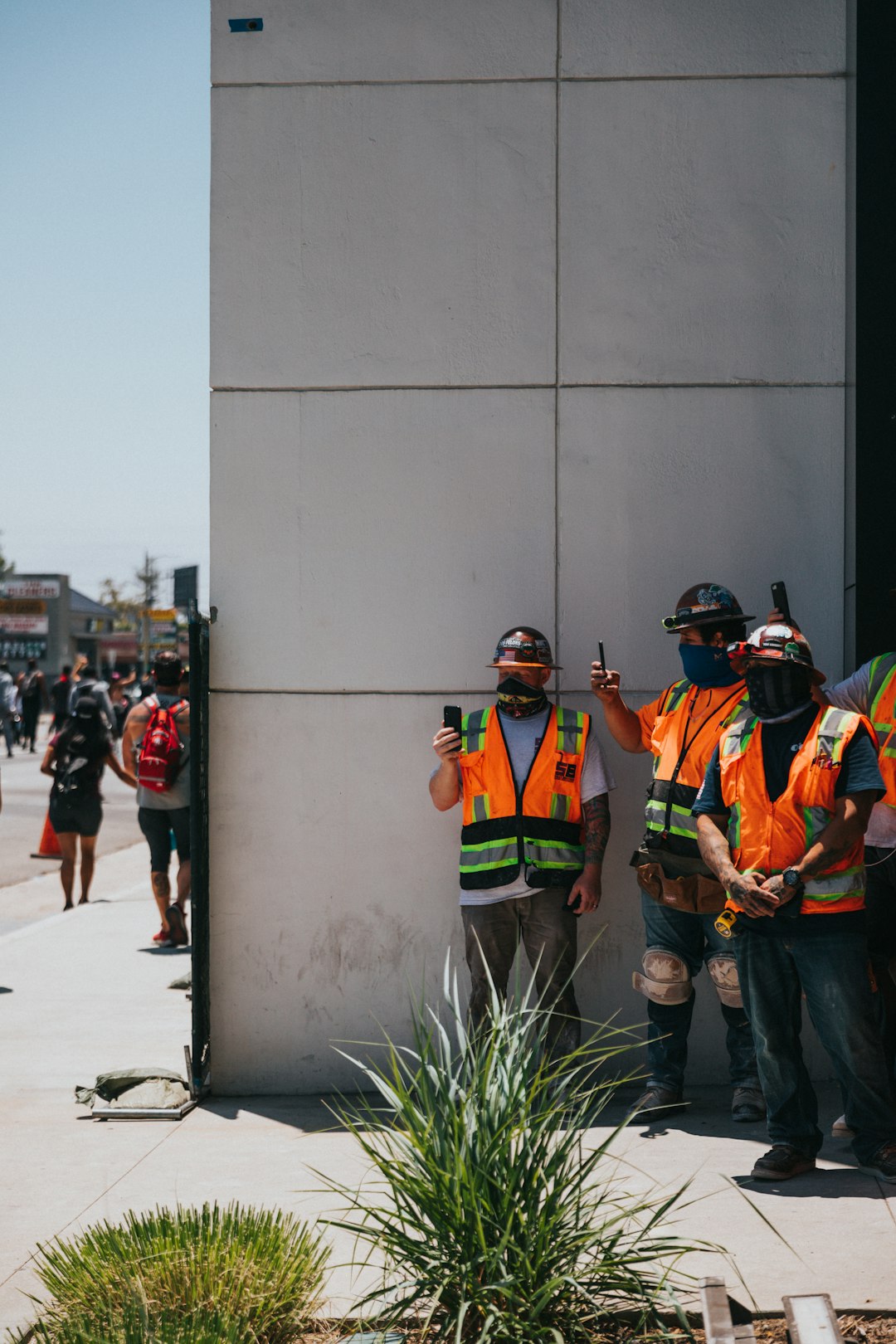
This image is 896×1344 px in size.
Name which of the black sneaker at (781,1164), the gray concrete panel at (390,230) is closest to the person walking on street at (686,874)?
the black sneaker at (781,1164)

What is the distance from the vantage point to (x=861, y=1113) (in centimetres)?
510

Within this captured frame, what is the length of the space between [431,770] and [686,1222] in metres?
2.65

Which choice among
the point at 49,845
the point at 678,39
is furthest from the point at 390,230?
the point at 49,845

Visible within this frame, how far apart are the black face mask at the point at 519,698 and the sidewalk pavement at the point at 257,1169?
1878 mm

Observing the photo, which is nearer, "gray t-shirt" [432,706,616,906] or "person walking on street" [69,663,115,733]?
"gray t-shirt" [432,706,616,906]

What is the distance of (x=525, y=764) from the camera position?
6.29 m

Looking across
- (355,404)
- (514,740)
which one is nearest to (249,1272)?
(514,740)

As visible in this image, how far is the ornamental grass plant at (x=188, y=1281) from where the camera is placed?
3.50 metres

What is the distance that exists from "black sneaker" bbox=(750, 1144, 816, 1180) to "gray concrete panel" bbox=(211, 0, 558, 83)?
5042 millimetres

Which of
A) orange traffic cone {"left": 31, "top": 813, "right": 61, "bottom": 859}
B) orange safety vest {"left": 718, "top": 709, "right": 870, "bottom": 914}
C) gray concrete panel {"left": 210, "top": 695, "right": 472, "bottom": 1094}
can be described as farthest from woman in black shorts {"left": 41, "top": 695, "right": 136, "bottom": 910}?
orange safety vest {"left": 718, "top": 709, "right": 870, "bottom": 914}

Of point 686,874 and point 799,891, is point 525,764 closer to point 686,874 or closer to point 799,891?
point 686,874

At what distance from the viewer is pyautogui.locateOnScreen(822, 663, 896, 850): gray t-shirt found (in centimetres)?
564

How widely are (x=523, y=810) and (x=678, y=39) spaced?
3.85 m

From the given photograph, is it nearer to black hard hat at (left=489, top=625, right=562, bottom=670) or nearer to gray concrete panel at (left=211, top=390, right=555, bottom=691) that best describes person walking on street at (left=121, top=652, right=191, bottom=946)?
gray concrete panel at (left=211, top=390, right=555, bottom=691)
